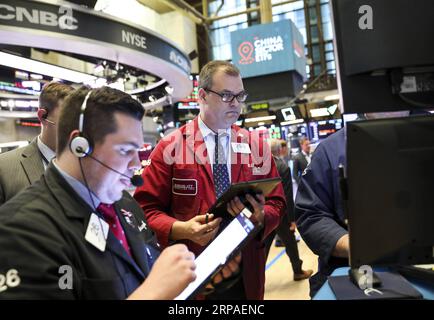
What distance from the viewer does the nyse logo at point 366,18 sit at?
3.38 ft

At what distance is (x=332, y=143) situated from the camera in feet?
5.53

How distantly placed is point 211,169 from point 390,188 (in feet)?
3.40

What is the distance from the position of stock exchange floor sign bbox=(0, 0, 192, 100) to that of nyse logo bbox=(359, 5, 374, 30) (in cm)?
374

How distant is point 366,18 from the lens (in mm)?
1038

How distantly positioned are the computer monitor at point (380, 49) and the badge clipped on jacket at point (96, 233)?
78 centimetres

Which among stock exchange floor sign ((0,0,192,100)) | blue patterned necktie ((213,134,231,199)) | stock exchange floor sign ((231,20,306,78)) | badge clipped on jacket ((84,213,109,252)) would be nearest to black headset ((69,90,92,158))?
badge clipped on jacket ((84,213,109,252))

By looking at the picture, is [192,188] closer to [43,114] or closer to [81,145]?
[81,145]

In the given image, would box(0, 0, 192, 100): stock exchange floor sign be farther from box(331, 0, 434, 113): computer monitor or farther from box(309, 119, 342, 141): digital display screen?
box(331, 0, 434, 113): computer monitor

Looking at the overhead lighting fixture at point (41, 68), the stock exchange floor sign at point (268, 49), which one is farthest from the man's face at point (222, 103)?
the stock exchange floor sign at point (268, 49)

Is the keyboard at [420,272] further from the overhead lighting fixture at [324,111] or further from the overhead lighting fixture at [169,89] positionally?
the overhead lighting fixture at [169,89]

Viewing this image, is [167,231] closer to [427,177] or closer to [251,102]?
[427,177]

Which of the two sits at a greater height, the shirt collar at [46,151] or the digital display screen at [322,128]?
the digital display screen at [322,128]

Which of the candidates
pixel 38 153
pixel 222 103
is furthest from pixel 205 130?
pixel 38 153
